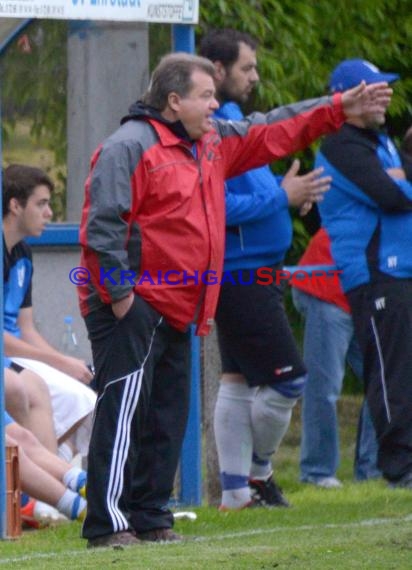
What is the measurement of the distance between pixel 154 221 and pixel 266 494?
206 cm

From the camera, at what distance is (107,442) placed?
24.0 feet

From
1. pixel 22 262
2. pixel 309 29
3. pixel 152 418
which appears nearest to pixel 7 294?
pixel 22 262

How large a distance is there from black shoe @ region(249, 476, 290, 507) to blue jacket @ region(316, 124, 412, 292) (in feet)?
4.17

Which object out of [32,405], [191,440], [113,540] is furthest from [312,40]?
[113,540]

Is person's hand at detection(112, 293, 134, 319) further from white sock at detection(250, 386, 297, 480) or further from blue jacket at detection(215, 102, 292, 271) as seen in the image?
white sock at detection(250, 386, 297, 480)

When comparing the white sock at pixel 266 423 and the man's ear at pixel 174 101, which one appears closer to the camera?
the man's ear at pixel 174 101

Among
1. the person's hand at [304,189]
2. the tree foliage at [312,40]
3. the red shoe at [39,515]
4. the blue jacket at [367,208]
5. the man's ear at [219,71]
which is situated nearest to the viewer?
the person's hand at [304,189]

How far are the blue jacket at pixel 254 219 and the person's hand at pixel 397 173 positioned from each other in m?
1.05

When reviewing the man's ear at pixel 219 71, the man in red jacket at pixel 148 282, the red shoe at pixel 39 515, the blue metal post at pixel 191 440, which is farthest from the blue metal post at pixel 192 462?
the man in red jacket at pixel 148 282

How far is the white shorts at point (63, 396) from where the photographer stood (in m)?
9.00

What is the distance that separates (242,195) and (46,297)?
1753 mm

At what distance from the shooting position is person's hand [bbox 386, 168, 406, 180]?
31.2 feet

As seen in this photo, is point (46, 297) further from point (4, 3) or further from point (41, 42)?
point (4, 3)

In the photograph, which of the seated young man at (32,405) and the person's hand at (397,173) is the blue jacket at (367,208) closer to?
the person's hand at (397,173)
